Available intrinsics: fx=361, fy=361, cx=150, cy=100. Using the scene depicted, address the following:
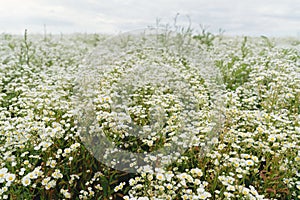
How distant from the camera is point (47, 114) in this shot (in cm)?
416

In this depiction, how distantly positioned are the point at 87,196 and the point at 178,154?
3.12 feet

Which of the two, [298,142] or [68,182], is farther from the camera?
[298,142]

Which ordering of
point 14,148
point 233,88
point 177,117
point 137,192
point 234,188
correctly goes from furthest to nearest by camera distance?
point 233,88
point 177,117
point 14,148
point 137,192
point 234,188

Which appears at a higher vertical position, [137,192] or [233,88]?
[233,88]

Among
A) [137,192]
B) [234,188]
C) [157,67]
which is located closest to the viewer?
[234,188]

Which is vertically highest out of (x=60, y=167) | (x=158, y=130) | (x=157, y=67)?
(x=157, y=67)

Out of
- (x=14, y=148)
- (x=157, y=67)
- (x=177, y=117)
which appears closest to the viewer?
(x=14, y=148)

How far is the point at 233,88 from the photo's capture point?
643 cm

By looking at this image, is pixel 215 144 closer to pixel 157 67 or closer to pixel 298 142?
pixel 298 142

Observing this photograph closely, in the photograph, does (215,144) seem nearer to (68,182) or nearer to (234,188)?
(234,188)

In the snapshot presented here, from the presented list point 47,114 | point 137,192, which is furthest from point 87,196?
point 47,114

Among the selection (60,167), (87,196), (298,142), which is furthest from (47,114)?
(298,142)

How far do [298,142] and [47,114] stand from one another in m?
2.79

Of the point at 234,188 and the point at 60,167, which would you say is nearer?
the point at 234,188
